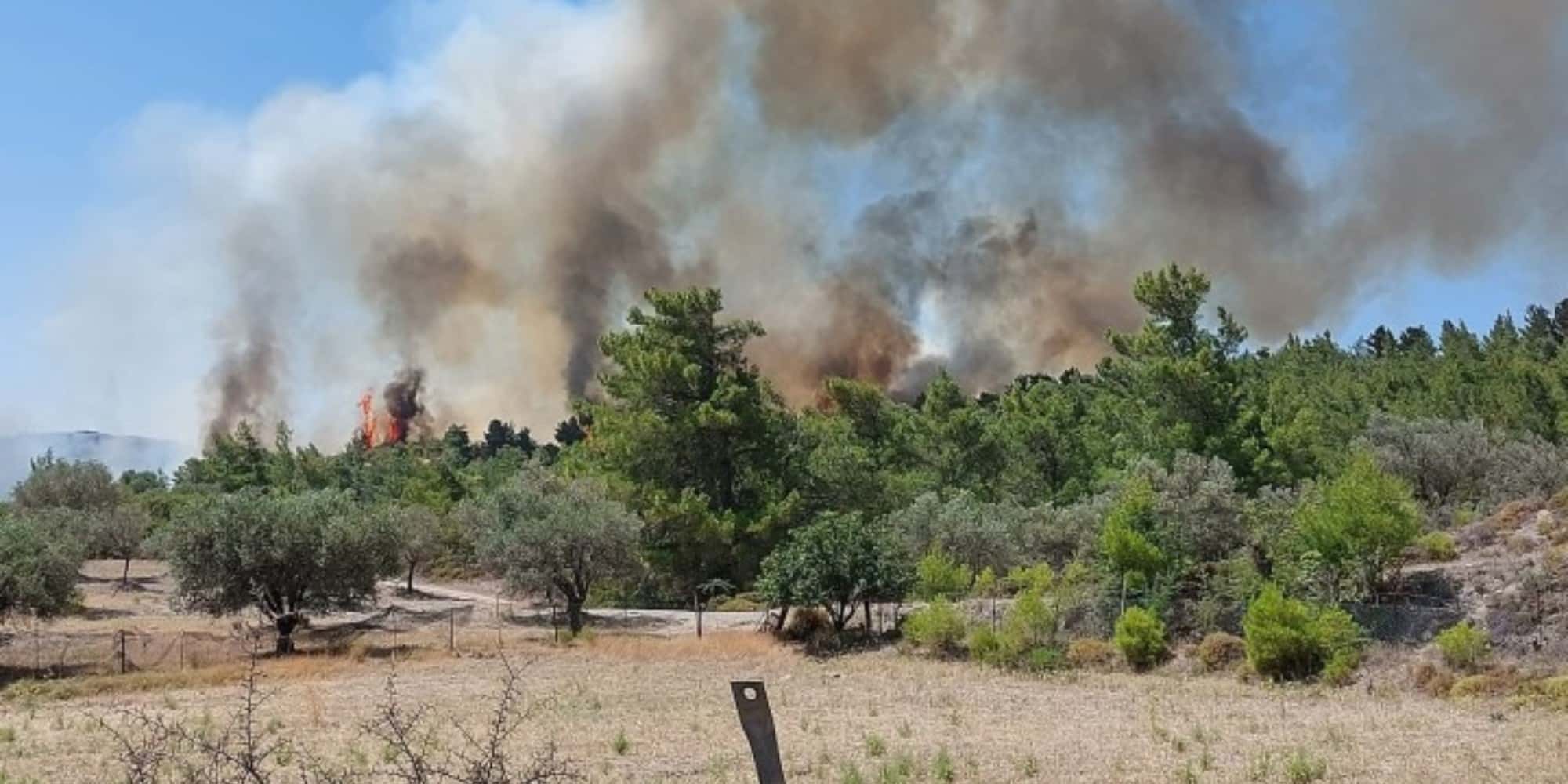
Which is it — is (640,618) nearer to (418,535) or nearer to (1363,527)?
(418,535)

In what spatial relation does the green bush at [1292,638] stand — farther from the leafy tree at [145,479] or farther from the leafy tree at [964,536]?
the leafy tree at [145,479]

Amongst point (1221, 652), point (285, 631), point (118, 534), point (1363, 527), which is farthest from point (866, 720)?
point (118, 534)

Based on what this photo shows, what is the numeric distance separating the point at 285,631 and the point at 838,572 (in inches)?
664

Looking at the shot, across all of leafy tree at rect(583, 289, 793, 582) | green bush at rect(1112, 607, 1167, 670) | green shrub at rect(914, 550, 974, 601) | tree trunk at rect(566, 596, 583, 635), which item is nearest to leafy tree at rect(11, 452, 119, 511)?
leafy tree at rect(583, 289, 793, 582)

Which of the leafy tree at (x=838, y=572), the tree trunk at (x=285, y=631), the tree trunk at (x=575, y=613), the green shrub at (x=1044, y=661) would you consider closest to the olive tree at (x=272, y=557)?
the tree trunk at (x=285, y=631)

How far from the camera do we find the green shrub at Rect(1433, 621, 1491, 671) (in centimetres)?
2391

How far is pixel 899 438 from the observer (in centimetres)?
7275

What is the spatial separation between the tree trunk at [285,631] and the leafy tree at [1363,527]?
94.8ft

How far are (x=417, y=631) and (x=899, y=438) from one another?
3805 cm

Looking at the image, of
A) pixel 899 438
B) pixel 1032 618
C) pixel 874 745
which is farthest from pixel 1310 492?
pixel 899 438

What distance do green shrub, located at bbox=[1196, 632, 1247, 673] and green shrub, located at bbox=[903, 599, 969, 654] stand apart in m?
6.50

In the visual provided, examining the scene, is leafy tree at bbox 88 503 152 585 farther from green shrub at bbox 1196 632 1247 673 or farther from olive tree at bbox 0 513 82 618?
green shrub at bbox 1196 632 1247 673

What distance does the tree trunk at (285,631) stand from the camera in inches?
1383

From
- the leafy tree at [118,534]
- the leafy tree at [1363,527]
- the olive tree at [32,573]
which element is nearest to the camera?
the leafy tree at [1363,527]
